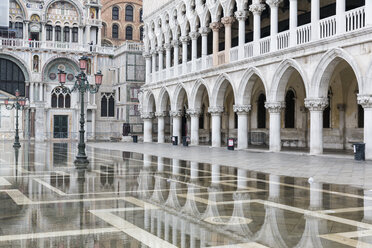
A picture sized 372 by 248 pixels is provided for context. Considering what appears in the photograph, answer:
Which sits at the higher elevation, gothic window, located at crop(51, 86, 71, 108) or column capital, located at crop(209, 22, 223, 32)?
column capital, located at crop(209, 22, 223, 32)

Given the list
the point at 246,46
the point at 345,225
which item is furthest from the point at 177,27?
the point at 345,225

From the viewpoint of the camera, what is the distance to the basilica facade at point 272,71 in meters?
20.7

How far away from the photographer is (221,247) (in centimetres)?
588

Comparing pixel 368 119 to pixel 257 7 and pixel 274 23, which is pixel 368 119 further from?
pixel 257 7

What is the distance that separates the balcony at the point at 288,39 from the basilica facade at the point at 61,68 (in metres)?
17.3

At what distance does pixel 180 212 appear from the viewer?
27.0ft

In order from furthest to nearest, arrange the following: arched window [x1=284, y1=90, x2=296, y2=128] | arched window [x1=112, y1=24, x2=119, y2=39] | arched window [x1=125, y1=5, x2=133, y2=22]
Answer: arched window [x1=125, y1=5, x2=133, y2=22] → arched window [x1=112, y1=24, x2=119, y2=39] → arched window [x1=284, y1=90, x2=296, y2=128]

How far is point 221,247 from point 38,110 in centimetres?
4725

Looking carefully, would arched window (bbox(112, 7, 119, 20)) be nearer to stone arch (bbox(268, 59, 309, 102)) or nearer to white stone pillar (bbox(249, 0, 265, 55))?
white stone pillar (bbox(249, 0, 265, 55))

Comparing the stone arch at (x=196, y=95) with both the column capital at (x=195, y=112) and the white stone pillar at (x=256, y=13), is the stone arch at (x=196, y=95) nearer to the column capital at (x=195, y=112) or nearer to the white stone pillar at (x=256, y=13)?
the column capital at (x=195, y=112)

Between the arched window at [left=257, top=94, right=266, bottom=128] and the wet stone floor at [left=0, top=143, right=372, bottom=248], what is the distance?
Result: 1973 cm

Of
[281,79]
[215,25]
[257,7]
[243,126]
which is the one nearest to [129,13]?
[215,25]

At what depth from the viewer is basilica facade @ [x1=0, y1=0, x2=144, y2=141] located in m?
48.9

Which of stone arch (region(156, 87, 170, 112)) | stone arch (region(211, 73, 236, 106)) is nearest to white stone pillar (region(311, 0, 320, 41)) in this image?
stone arch (region(211, 73, 236, 106))
